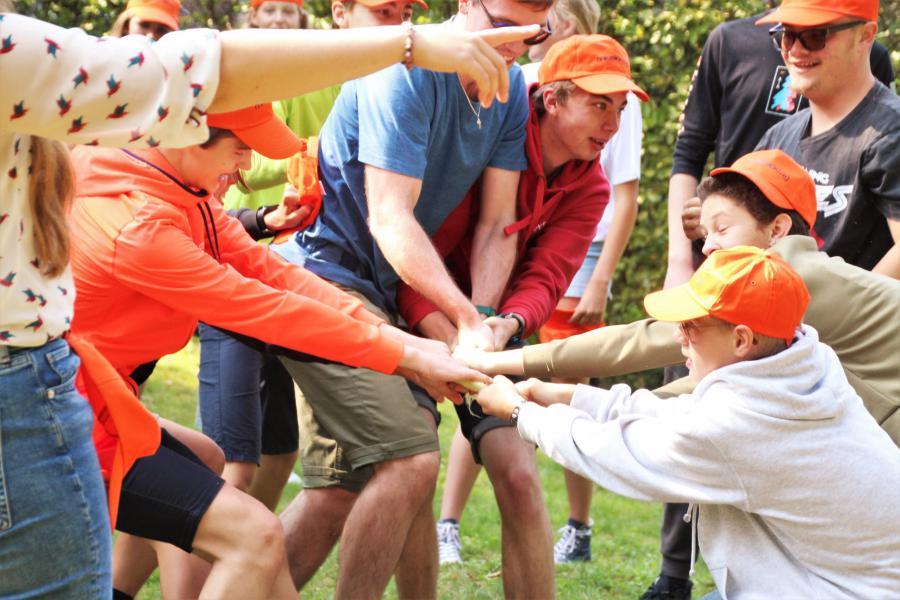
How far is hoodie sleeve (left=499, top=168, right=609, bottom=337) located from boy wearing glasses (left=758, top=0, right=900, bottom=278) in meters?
0.78

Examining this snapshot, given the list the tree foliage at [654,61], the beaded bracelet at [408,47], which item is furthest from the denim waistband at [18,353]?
the tree foliage at [654,61]

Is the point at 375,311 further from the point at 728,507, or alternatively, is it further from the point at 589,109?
the point at 728,507

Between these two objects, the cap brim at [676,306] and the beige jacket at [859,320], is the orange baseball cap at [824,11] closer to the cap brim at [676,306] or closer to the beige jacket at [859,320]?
the beige jacket at [859,320]

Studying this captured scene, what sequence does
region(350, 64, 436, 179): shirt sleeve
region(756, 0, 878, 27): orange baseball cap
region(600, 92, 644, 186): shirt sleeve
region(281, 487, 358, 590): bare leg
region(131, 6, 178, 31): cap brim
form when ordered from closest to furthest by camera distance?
1. region(350, 64, 436, 179): shirt sleeve
2. region(281, 487, 358, 590): bare leg
3. region(756, 0, 878, 27): orange baseball cap
4. region(131, 6, 178, 31): cap brim
5. region(600, 92, 644, 186): shirt sleeve

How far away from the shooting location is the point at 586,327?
19.8ft

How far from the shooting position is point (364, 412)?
3811mm

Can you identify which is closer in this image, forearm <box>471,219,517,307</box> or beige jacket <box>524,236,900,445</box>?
beige jacket <box>524,236,900,445</box>

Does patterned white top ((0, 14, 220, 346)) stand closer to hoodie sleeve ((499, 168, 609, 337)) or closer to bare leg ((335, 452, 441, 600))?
bare leg ((335, 452, 441, 600))

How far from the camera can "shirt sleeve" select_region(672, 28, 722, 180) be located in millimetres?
5148

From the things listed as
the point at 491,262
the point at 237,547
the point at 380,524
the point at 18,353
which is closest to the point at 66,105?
the point at 18,353

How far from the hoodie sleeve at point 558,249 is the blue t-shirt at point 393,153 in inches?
14.1

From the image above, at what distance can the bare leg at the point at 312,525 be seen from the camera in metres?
4.09

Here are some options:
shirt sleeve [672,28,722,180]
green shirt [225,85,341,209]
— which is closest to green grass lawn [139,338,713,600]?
green shirt [225,85,341,209]

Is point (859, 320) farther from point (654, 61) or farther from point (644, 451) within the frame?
point (654, 61)
